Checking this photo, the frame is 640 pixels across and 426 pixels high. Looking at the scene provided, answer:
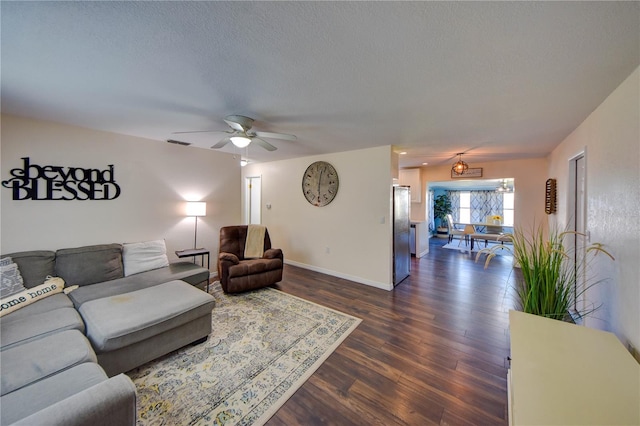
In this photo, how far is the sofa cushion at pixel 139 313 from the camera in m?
1.75

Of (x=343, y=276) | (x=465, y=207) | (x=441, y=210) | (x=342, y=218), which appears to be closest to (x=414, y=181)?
(x=342, y=218)

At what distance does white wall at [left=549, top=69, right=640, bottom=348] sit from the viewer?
4.88ft

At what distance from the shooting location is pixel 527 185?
4828 mm

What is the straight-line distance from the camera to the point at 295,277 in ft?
14.3

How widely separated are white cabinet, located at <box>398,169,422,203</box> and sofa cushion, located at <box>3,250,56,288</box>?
6802 millimetres

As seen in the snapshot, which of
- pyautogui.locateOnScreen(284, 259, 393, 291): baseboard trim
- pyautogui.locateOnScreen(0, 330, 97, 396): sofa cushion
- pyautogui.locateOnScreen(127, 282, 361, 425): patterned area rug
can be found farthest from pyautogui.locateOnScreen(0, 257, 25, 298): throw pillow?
pyautogui.locateOnScreen(284, 259, 393, 291): baseboard trim

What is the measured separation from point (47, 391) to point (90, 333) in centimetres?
71

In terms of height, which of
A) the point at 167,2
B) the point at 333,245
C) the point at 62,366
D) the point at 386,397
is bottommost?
the point at 386,397

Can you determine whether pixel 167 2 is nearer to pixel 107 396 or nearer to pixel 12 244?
pixel 107 396

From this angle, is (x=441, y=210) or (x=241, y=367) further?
(x=441, y=210)

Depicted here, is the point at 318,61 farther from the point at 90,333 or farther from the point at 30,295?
the point at 30,295

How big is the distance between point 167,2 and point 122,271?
10.4 feet

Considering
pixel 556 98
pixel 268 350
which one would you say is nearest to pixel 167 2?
pixel 268 350

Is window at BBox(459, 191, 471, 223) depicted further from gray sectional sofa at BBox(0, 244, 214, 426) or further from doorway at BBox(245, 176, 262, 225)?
gray sectional sofa at BBox(0, 244, 214, 426)
